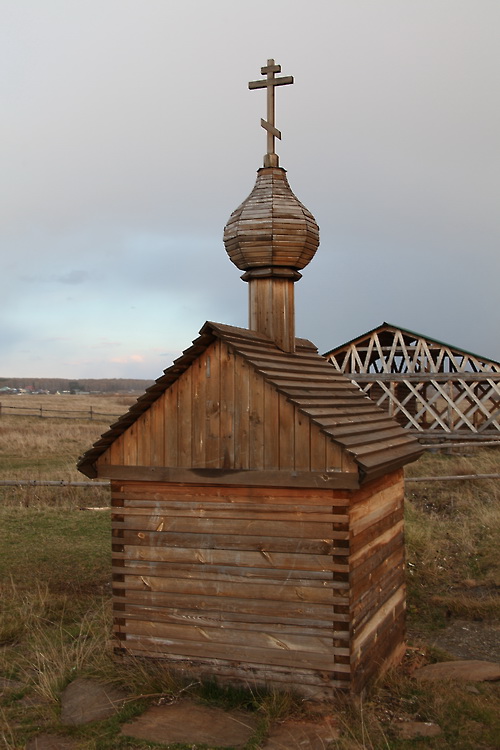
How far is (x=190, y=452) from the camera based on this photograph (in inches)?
249

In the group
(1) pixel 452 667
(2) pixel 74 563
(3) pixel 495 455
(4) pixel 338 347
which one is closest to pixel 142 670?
(1) pixel 452 667

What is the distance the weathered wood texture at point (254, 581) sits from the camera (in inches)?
230

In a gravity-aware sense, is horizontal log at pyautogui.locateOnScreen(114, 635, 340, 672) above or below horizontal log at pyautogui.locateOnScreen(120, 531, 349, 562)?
below

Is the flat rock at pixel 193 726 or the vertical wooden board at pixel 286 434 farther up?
the vertical wooden board at pixel 286 434

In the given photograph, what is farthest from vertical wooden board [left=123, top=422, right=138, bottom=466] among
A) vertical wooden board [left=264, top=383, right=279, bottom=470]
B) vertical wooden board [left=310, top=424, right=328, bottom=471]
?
vertical wooden board [left=310, top=424, right=328, bottom=471]

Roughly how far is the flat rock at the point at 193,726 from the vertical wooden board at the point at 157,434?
85.0 inches

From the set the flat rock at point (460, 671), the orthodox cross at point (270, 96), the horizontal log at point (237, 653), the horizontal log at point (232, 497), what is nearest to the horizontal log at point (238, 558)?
the horizontal log at point (232, 497)

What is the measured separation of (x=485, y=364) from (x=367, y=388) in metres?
4.64

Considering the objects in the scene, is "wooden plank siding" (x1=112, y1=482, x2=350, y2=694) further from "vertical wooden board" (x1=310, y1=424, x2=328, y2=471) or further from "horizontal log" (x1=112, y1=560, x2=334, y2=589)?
"vertical wooden board" (x1=310, y1=424, x2=328, y2=471)

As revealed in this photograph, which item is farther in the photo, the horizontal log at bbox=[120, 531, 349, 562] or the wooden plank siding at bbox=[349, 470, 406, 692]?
the wooden plank siding at bbox=[349, 470, 406, 692]

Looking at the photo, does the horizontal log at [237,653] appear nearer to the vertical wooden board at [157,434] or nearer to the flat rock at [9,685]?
the flat rock at [9,685]

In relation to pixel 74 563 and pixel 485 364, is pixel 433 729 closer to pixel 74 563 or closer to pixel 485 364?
pixel 74 563

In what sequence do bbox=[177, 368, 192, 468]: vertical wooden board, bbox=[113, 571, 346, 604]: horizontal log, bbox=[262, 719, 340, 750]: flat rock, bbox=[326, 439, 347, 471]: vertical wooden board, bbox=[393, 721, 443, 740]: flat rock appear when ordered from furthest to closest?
bbox=[177, 368, 192, 468]: vertical wooden board < bbox=[113, 571, 346, 604]: horizontal log < bbox=[326, 439, 347, 471]: vertical wooden board < bbox=[393, 721, 443, 740]: flat rock < bbox=[262, 719, 340, 750]: flat rock

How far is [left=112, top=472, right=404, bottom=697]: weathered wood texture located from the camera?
19.1ft
